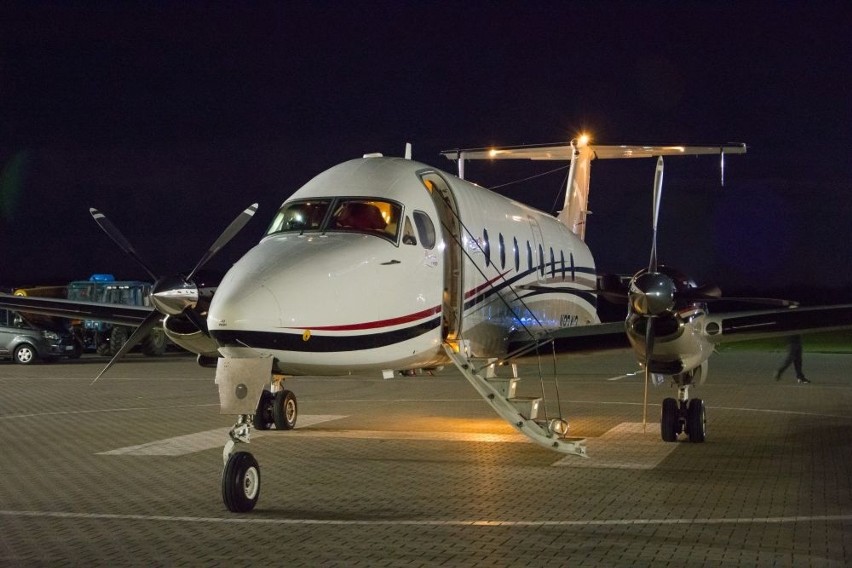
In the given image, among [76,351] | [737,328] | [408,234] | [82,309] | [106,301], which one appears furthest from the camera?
[106,301]

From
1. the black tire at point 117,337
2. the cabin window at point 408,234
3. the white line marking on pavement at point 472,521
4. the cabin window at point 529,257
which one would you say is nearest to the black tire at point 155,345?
the black tire at point 117,337

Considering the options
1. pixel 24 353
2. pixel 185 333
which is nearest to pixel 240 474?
pixel 185 333

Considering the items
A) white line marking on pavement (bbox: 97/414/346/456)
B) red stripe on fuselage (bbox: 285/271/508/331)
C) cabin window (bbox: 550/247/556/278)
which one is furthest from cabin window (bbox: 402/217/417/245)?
cabin window (bbox: 550/247/556/278)

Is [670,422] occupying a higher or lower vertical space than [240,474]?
lower

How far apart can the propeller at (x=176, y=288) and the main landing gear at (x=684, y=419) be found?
262 inches

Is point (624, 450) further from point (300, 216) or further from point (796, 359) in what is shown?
point (796, 359)

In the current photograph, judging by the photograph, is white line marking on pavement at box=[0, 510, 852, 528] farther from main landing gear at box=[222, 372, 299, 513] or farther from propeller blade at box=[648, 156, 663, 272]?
propeller blade at box=[648, 156, 663, 272]

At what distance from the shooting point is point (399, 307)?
1152 cm

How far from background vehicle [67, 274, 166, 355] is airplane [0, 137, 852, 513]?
22.0 meters

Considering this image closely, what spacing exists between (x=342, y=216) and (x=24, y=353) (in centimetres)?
2585

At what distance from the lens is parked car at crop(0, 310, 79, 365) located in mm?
33750

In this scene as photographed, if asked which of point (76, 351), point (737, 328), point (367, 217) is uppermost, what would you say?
point (367, 217)

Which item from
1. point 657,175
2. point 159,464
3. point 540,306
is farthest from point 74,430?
point 657,175

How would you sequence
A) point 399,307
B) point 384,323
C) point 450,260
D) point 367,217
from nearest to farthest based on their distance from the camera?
point 384,323 < point 399,307 < point 367,217 < point 450,260
